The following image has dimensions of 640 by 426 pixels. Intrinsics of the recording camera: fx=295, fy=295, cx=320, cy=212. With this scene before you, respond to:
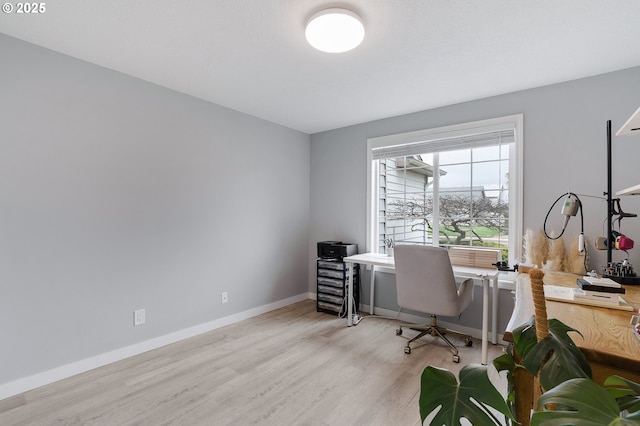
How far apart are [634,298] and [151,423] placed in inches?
107

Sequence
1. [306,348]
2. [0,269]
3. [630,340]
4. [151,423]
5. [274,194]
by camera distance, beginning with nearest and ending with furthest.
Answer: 1. [630,340]
2. [151,423]
3. [0,269]
4. [306,348]
5. [274,194]

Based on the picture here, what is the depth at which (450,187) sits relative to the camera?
329cm

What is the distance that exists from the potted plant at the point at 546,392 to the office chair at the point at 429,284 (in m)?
1.76

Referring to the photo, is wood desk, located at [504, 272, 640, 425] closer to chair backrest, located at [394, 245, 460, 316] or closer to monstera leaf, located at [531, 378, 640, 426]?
monstera leaf, located at [531, 378, 640, 426]

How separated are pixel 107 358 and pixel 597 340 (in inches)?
122

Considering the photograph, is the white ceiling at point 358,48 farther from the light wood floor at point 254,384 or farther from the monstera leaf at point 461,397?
the light wood floor at point 254,384

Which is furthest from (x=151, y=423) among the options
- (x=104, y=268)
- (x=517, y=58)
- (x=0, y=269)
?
(x=517, y=58)

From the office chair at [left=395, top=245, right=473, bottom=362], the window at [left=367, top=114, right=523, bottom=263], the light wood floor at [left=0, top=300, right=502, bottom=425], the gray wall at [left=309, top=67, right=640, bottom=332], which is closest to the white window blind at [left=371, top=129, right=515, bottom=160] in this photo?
the window at [left=367, top=114, right=523, bottom=263]

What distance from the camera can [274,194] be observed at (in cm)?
383

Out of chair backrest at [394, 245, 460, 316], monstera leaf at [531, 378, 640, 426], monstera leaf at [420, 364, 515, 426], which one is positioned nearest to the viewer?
monstera leaf at [531, 378, 640, 426]

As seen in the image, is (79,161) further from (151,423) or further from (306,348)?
(306,348)

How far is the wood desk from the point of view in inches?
32.7

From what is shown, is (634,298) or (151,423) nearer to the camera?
(634,298)

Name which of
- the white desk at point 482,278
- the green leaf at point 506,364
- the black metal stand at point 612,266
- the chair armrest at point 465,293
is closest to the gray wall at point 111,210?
the white desk at point 482,278
